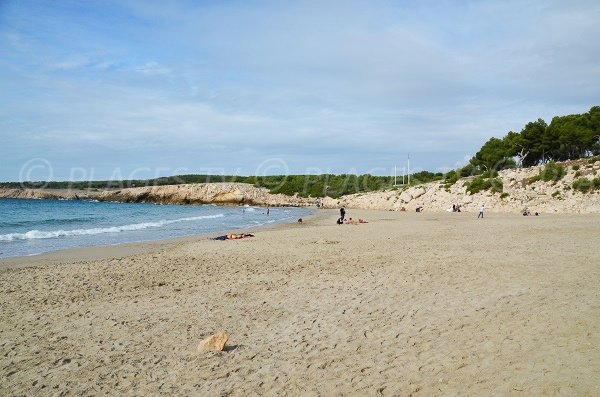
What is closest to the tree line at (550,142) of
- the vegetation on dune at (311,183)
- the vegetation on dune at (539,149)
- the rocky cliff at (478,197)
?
the vegetation on dune at (539,149)

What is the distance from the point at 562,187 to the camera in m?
39.9

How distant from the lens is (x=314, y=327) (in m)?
7.21

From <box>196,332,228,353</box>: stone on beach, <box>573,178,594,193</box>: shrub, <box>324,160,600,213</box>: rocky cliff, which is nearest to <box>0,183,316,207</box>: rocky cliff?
<box>324,160,600,213</box>: rocky cliff

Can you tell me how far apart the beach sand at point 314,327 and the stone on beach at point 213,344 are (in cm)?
12

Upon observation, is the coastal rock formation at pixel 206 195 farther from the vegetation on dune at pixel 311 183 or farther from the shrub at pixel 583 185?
the shrub at pixel 583 185

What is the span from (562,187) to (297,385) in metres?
43.6

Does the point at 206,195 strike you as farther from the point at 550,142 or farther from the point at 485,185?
the point at 550,142

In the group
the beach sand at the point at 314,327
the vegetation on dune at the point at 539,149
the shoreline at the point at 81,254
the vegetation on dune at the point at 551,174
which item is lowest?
the shoreline at the point at 81,254

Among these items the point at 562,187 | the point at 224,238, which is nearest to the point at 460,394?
the point at 224,238

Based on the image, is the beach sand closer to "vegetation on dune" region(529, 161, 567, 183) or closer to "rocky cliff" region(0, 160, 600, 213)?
"rocky cliff" region(0, 160, 600, 213)

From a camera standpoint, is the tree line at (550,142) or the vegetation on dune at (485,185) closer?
the vegetation on dune at (485,185)

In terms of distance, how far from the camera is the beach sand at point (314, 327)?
203 inches

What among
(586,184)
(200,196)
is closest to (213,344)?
(586,184)

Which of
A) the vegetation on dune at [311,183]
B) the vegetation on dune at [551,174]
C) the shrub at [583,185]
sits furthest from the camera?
the vegetation on dune at [311,183]
